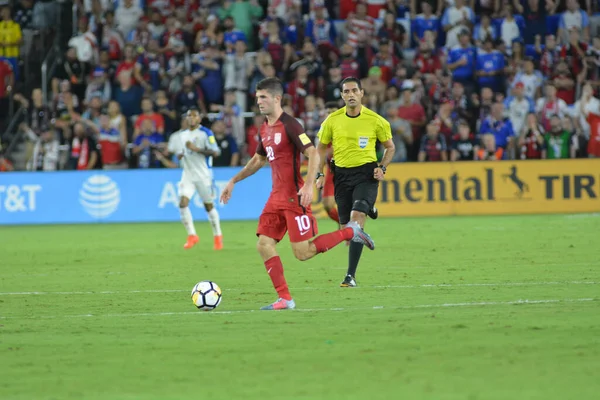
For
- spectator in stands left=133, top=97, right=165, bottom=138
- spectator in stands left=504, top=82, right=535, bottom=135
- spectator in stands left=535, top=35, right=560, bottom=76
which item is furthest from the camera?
spectator in stands left=535, top=35, right=560, bottom=76

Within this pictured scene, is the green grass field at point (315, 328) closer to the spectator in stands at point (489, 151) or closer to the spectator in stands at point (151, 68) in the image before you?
the spectator in stands at point (489, 151)

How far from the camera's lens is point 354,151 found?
42.4ft

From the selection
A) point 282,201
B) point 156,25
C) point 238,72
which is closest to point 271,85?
point 282,201

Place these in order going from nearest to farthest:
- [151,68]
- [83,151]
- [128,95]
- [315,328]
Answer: [315,328] < [83,151] < [128,95] < [151,68]

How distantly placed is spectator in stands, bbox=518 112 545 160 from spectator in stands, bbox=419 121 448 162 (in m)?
1.88

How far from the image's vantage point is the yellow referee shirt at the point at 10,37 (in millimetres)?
30528

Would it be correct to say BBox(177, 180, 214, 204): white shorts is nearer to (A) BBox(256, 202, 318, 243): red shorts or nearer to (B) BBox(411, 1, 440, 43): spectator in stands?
(A) BBox(256, 202, 318, 243): red shorts

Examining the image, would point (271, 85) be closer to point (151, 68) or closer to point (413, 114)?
point (413, 114)

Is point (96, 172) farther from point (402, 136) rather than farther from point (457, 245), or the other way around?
point (457, 245)

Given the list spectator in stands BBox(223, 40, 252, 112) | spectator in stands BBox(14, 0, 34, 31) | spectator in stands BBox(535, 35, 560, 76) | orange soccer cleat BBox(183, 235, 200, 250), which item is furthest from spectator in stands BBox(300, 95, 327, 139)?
spectator in stands BBox(14, 0, 34, 31)

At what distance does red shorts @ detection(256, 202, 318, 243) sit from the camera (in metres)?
10.2

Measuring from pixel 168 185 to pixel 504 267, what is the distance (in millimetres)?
13958

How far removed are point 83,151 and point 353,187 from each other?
1612 cm

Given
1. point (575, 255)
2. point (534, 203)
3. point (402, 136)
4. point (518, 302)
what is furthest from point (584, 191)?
point (518, 302)
